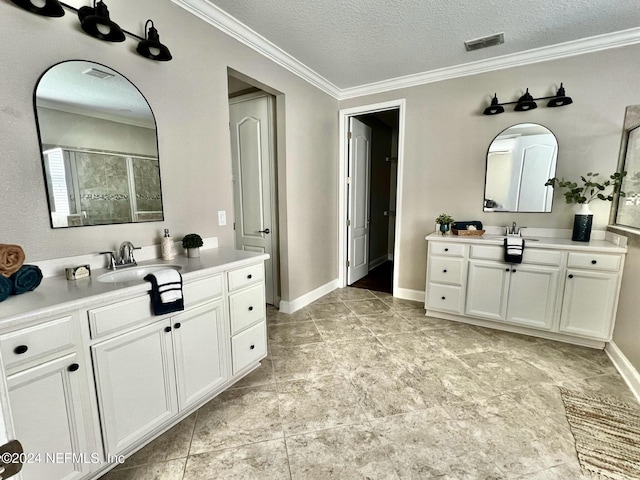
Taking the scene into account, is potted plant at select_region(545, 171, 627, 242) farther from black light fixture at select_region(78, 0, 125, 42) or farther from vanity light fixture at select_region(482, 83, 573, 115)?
black light fixture at select_region(78, 0, 125, 42)

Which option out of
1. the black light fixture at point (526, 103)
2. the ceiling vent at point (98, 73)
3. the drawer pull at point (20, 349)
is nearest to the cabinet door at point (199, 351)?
the drawer pull at point (20, 349)

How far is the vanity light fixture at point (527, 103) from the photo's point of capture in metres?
2.75

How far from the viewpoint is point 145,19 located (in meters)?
1.84

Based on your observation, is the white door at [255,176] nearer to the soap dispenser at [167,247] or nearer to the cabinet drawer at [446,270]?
the soap dispenser at [167,247]

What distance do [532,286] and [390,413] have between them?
188 cm

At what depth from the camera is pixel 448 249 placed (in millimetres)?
3068

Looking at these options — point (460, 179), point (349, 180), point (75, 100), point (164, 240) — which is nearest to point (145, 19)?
point (75, 100)

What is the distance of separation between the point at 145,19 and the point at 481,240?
3166 mm

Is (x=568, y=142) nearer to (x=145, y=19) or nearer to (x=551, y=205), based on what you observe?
(x=551, y=205)

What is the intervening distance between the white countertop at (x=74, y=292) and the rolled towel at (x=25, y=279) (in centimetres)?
2

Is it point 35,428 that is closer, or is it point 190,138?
point 35,428

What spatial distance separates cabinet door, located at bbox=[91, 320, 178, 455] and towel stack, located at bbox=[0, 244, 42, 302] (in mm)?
392

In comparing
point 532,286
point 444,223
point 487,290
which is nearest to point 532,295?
point 532,286

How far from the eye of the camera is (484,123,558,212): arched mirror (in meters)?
2.94
